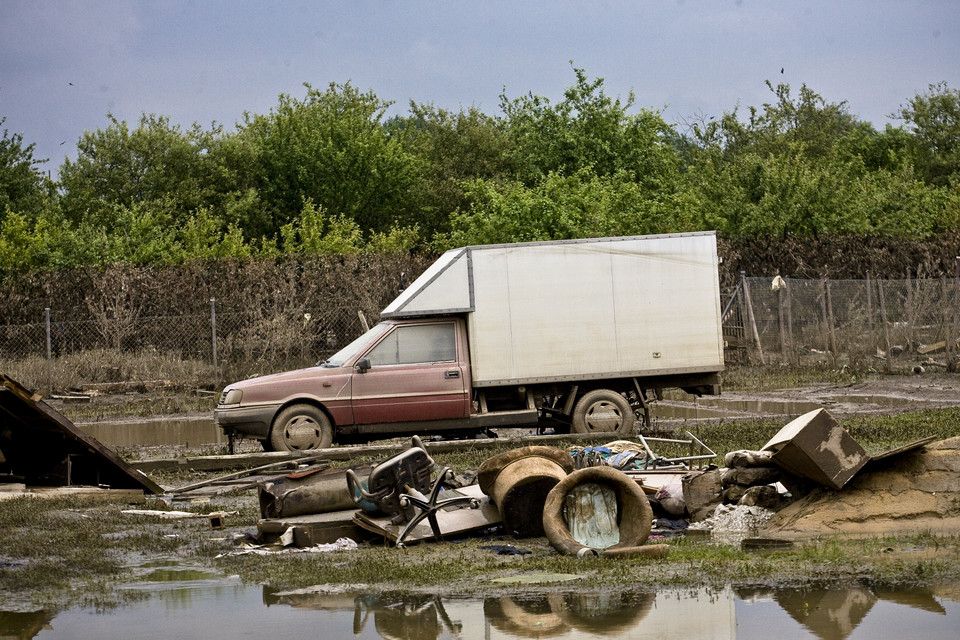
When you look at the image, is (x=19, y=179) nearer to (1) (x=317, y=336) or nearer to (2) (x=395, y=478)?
(1) (x=317, y=336)

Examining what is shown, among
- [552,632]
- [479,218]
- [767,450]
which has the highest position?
[479,218]

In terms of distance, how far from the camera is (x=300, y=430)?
15.4 m

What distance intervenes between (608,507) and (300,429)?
23.0 ft

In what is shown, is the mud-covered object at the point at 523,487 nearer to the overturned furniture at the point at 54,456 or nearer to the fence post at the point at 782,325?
the overturned furniture at the point at 54,456

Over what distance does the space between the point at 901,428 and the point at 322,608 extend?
10.1 m

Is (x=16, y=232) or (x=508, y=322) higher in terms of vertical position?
(x=16, y=232)

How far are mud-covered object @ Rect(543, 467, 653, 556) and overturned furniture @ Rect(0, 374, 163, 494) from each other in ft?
18.4

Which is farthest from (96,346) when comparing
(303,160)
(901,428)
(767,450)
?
(303,160)

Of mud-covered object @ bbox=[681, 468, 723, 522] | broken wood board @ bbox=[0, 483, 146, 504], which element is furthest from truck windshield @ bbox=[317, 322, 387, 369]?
mud-covered object @ bbox=[681, 468, 723, 522]

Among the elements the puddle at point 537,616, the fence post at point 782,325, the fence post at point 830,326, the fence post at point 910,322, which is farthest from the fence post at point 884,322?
the puddle at point 537,616

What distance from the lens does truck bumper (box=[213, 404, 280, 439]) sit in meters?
15.3

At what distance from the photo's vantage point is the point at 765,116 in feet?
227

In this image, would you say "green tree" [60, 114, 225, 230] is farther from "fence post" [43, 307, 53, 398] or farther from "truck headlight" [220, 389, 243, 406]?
"truck headlight" [220, 389, 243, 406]

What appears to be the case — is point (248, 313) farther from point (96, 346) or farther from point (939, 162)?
point (939, 162)
